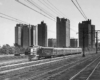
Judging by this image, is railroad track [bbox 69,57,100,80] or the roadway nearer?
railroad track [bbox 69,57,100,80]

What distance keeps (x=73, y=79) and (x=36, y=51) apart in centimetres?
2379

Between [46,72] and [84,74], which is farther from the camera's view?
[46,72]

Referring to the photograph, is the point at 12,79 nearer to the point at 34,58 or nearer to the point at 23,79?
the point at 23,79

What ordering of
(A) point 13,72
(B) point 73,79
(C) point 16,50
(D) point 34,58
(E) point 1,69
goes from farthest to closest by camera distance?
1. (C) point 16,50
2. (D) point 34,58
3. (E) point 1,69
4. (A) point 13,72
5. (B) point 73,79

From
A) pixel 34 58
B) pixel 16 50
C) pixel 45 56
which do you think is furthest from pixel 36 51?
pixel 16 50

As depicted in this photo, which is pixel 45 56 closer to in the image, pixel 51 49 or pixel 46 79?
pixel 51 49

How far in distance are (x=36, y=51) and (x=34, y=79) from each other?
75.3 ft

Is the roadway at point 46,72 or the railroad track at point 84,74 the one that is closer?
the railroad track at point 84,74

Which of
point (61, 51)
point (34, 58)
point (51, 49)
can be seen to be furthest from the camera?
point (61, 51)

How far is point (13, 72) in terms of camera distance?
20.5 metres

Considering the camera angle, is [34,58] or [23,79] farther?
[34,58]

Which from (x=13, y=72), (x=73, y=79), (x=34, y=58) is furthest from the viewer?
(x=34, y=58)

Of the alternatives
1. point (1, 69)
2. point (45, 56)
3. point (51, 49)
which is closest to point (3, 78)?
point (1, 69)

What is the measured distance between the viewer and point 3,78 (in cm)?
1691
